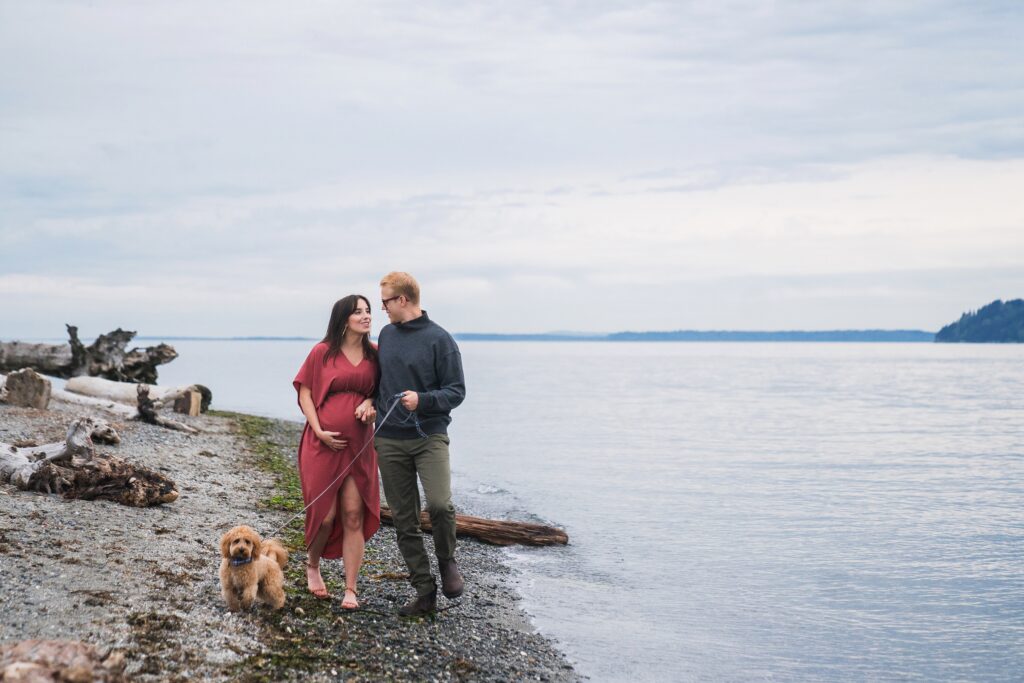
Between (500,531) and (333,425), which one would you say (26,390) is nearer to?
(500,531)

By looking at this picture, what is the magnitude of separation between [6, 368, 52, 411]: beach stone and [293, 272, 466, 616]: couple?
12314 mm

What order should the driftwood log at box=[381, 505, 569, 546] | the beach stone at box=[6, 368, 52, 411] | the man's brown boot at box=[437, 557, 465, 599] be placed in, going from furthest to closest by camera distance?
the beach stone at box=[6, 368, 52, 411]
the driftwood log at box=[381, 505, 569, 546]
the man's brown boot at box=[437, 557, 465, 599]

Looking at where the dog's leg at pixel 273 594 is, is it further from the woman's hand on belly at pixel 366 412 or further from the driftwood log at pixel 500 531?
the driftwood log at pixel 500 531

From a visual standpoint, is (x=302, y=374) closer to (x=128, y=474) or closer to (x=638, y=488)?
(x=128, y=474)

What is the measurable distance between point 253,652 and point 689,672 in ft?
Answer: 14.2

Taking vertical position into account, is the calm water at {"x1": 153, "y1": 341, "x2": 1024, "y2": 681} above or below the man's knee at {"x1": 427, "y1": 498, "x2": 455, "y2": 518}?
below

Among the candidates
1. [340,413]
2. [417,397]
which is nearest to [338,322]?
[340,413]

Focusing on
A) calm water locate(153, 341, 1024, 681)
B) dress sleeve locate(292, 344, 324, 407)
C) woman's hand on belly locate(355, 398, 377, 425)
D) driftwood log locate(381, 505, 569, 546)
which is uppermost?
dress sleeve locate(292, 344, 324, 407)

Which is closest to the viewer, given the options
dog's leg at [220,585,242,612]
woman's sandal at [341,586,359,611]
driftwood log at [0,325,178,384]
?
dog's leg at [220,585,242,612]

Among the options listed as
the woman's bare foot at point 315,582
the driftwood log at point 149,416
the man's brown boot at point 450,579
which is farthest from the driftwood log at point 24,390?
the man's brown boot at point 450,579

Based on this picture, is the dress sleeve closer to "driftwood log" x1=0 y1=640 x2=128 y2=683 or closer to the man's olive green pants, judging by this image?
the man's olive green pants

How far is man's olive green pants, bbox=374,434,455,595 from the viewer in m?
6.54

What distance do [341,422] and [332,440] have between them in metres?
0.15

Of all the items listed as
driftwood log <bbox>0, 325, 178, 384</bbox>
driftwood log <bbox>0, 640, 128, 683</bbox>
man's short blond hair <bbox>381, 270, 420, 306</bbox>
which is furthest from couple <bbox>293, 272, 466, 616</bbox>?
driftwood log <bbox>0, 325, 178, 384</bbox>
